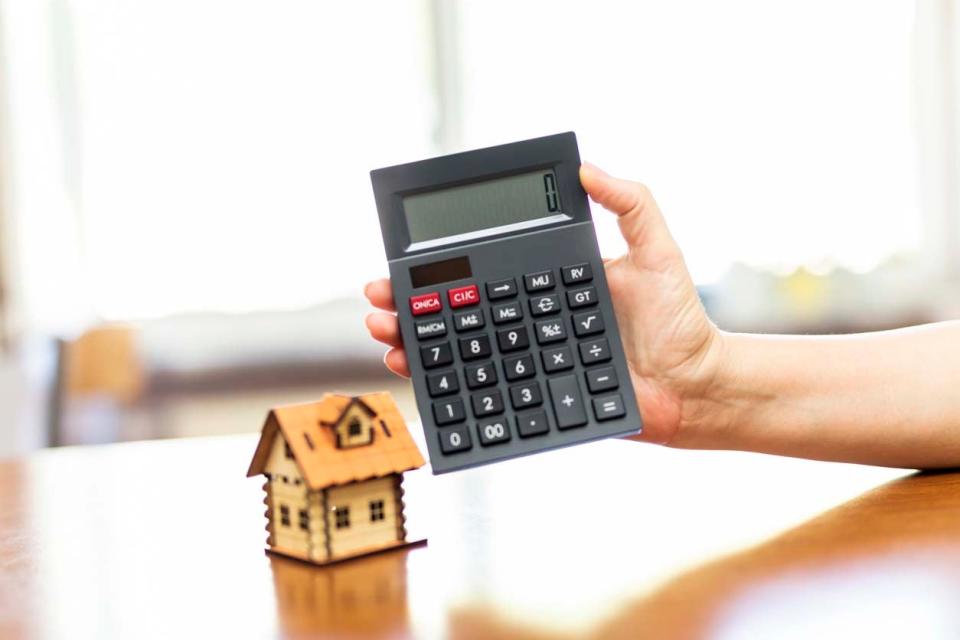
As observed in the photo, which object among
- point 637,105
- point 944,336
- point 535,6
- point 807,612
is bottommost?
point 807,612

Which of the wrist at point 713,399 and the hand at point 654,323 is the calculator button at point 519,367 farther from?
the wrist at point 713,399

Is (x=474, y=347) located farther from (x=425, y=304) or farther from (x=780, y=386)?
(x=780, y=386)

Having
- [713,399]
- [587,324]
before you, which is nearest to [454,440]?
[587,324]

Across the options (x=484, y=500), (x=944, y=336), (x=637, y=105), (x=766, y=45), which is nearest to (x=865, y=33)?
(x=766, y=45)

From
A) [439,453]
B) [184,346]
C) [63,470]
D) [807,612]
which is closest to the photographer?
[807,612]

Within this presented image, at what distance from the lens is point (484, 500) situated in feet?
2.89

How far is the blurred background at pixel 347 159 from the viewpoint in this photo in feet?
9.18

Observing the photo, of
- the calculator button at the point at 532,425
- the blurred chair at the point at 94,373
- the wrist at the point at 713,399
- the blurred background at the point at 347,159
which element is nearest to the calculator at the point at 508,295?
the calculator button at the point at 532,425

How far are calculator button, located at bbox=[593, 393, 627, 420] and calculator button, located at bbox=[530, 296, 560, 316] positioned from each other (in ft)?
0.22

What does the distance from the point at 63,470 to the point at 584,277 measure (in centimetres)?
61

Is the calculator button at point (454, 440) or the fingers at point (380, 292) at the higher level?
the fingers at point (380, 292)

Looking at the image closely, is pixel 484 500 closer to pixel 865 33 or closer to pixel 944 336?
pixel 944 336

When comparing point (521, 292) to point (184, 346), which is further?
point (184, 346)

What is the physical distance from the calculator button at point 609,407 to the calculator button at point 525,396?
36 mm
